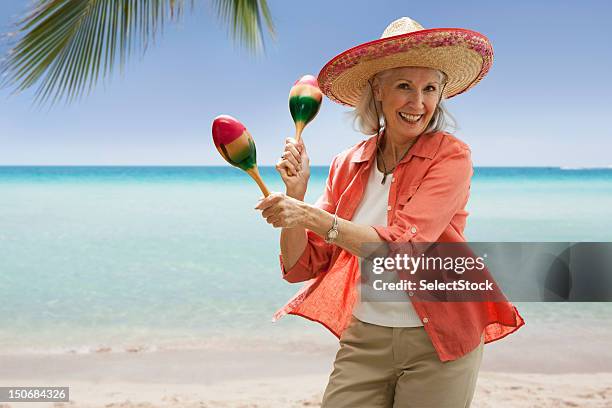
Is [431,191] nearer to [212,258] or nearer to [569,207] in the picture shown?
[212,258]

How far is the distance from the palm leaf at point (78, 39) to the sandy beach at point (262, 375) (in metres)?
1.79

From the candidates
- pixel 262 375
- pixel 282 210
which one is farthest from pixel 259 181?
pixel 262 375

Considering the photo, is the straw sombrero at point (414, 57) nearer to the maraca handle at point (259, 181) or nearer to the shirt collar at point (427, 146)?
the shirt collar at point (427, 146)

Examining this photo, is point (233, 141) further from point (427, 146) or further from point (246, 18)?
point (246, 18)

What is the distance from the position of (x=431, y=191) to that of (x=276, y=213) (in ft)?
1.32

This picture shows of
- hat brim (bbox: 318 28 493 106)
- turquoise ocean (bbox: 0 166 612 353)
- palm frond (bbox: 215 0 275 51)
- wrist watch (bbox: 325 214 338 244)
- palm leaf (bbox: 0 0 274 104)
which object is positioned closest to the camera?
wrist watch (bbox: 325 214 338 244)

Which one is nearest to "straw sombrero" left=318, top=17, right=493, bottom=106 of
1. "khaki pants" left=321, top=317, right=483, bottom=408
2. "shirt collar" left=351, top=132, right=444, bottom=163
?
"shirt collar" left=351, top=132, right=444, bottom=163

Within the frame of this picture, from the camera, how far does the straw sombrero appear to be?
158cm

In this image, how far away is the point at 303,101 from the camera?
1.72m

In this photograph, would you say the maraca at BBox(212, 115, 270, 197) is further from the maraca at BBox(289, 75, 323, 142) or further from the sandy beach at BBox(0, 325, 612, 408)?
the sandy beach at BBox(0, 325, 612, 408)

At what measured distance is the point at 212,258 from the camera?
9398mm

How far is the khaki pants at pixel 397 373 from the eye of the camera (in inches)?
63.2

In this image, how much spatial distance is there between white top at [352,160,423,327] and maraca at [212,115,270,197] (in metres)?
0.38

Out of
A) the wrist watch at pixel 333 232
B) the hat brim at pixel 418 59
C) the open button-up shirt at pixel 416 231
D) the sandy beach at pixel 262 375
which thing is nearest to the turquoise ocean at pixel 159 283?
the sandy beach at pixel 262 375
